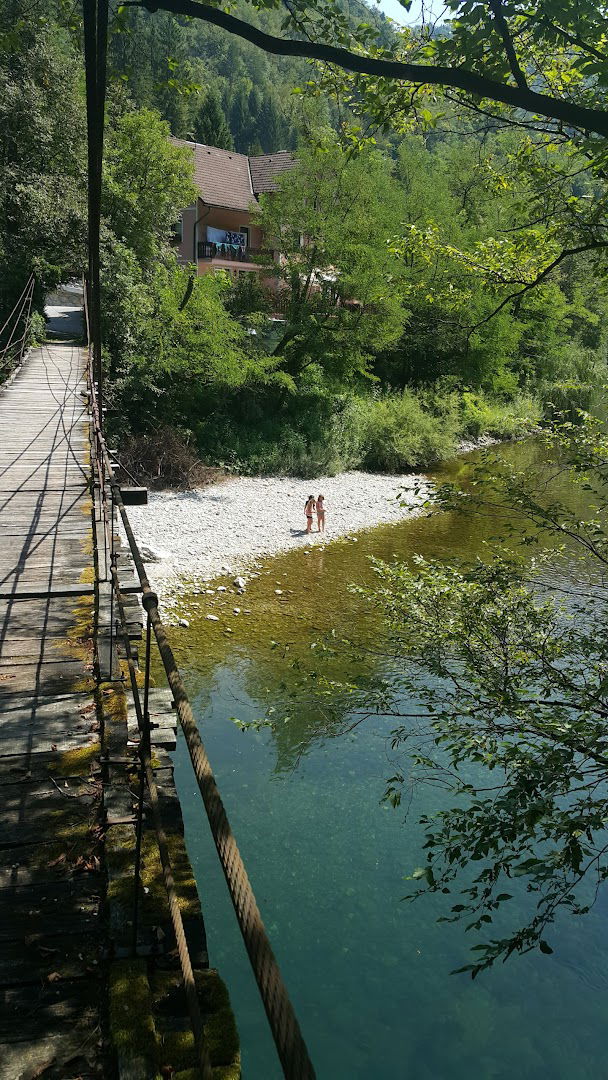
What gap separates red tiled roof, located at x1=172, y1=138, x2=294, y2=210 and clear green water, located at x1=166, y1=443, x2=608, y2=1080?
30113 millimetres

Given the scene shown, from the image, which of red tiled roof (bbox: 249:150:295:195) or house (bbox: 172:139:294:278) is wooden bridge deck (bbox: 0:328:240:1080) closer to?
house (bbox: 172:139:294:278)

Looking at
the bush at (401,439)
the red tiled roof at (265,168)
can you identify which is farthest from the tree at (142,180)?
the red tiled roof at (265,168)

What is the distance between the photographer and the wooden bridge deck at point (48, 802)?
1.94 metres

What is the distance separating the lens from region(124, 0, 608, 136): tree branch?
3218 mm

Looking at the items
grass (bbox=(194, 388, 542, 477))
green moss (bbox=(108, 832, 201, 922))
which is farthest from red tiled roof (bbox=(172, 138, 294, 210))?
green moss (bbox=(108, 832, 201, 922))

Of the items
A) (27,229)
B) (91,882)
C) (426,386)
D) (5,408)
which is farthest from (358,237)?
(91,882)

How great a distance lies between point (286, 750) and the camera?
27.6 feet

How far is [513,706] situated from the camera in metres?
4.20

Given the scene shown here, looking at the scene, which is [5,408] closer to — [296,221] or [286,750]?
[286,750]

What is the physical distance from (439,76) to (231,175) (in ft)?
121

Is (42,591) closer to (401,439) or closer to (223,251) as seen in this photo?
(401,439)

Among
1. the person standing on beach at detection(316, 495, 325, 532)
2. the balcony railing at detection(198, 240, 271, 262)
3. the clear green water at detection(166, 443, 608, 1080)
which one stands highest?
the balcony railing at detection(198, 240, 271, 262)

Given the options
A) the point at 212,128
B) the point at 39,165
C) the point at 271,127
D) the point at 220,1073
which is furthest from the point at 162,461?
the point at 271,127

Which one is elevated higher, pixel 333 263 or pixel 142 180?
pixel 142 180
